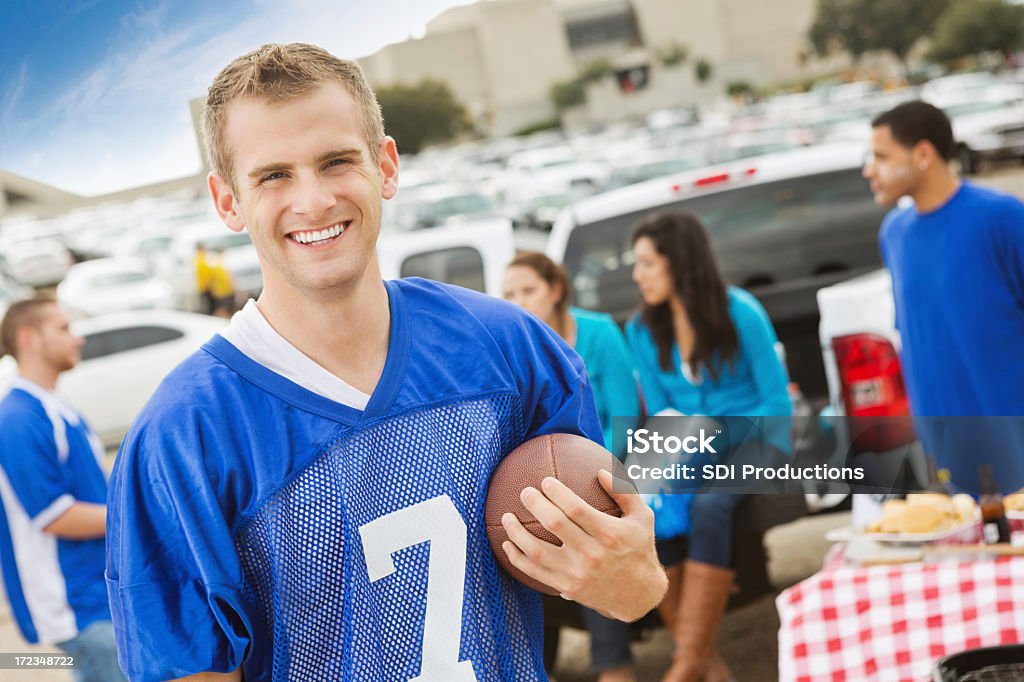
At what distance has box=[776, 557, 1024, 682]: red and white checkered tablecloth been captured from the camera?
10.6 feet

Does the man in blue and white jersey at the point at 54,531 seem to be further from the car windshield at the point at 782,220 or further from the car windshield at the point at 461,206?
the car windshield at the point at 461,206

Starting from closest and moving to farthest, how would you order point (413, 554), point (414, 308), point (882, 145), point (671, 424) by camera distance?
1. point (413, 554)
2. point (414, 308)
3. point (671, 424)
4. point (882, 145)

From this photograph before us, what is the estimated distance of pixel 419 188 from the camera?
3167cm

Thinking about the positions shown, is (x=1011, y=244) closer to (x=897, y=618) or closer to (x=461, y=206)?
(x=897, y=618)

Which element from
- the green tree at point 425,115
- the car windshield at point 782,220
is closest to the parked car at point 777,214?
the car windshield at point 782,220

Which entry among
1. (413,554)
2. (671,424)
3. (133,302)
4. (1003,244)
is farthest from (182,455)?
(133,302)

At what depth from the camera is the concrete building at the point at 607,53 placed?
2060 inches

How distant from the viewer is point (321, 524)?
76.5 inches

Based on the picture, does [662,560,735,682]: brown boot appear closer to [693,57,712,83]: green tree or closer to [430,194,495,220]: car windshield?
[430,194,495,220]: car windshield

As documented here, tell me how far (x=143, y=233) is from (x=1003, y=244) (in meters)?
28.6

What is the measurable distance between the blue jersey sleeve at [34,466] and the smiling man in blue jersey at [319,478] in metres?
2.50

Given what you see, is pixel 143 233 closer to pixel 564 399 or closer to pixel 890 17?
pixel 890 17

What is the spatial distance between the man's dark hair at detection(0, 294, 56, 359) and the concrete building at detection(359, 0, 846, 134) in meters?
44.2

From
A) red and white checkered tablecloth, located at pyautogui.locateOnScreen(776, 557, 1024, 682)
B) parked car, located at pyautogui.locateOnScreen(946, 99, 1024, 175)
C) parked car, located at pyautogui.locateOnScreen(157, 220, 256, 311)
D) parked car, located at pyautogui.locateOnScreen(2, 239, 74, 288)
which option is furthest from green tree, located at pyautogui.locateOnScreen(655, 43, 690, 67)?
red and white checkered tablecloth, located at pyautogui.locateOnScreen(776, 557, 1024, 682)
